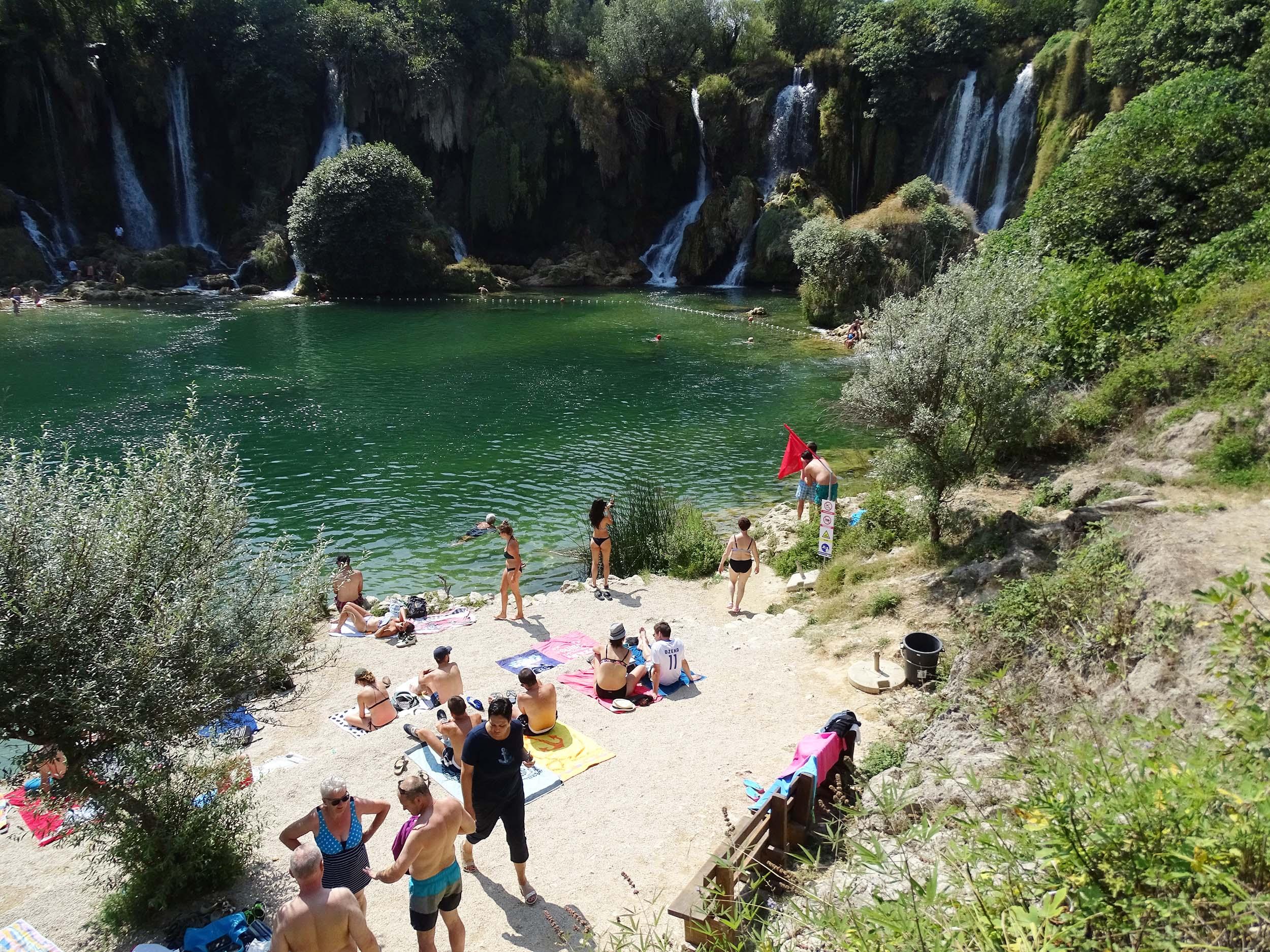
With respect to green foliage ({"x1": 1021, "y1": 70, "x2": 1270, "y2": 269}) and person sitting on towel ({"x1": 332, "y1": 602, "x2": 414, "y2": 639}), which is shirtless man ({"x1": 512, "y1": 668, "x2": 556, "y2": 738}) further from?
green foliage ({"x1": 1021, "y1": 70, "x2": 1270, "y2": 269})

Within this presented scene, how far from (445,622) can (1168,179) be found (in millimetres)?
17618

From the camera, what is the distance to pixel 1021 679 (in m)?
6.69

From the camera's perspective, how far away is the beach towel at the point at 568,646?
1041 centimetres

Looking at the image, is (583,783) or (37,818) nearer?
(37,818)

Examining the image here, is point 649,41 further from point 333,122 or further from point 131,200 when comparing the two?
point 131,200

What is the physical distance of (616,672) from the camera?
8.95 m

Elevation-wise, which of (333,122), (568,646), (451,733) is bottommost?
(568,646)

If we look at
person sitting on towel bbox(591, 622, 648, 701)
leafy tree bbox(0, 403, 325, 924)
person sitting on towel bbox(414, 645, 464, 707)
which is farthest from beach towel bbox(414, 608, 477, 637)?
leafy tree bbox(0, 403, 325, 924)

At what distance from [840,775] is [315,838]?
415cm

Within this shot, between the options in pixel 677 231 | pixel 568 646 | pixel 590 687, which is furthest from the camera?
pixel 677 231

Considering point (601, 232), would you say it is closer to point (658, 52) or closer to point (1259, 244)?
point (658, 52)

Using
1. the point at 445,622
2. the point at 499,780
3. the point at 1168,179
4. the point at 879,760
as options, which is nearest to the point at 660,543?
the point at 445,622

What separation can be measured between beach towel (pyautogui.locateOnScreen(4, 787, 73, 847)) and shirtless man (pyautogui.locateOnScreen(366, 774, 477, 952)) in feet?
10.1

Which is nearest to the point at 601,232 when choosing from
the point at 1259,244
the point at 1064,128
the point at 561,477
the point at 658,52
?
the point at 658,52
